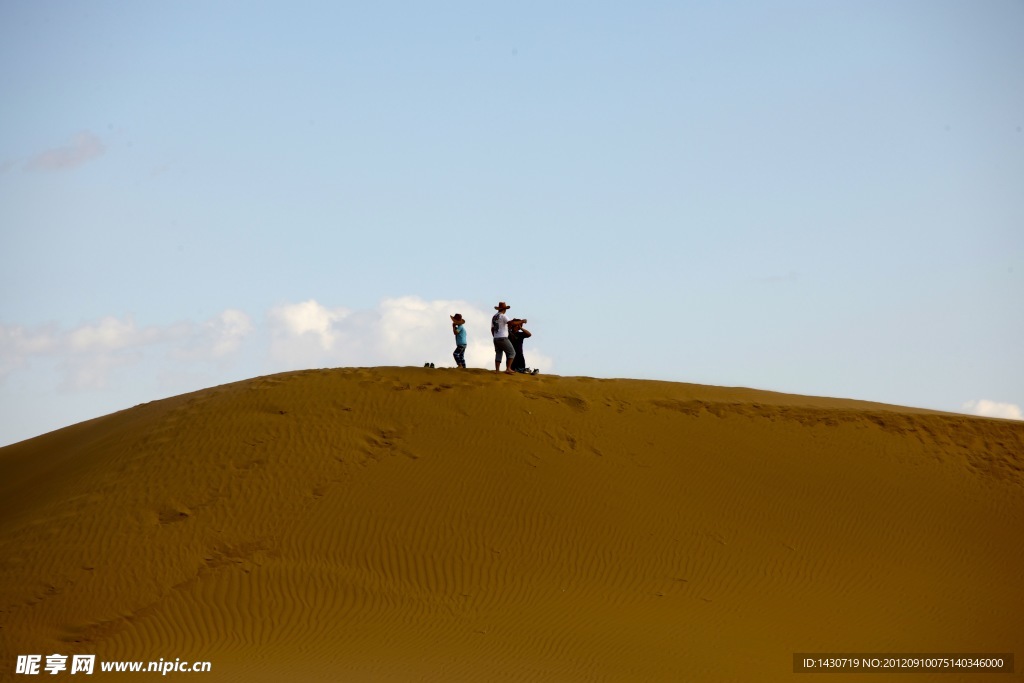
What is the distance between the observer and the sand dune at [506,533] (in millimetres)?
16359

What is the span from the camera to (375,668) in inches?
605

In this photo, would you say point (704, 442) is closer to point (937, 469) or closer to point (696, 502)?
point (696, 502)

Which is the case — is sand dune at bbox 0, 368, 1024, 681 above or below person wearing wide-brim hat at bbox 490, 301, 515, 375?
below

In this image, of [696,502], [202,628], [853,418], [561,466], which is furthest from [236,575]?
[853,418]

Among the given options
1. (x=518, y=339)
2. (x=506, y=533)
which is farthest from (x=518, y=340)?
(x=506, y=533)

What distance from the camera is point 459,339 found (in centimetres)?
2325

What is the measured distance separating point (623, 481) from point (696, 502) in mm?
1523

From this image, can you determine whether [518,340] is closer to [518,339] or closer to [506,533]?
[518,339]

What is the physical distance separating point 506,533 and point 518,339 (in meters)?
5.67

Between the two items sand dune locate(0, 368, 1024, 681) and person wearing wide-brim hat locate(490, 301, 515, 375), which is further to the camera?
person wearing wide-brim hat locate(490, 301, 515, 375)

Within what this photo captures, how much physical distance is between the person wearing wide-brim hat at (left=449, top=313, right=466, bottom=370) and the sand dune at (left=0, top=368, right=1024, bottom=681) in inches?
14.9

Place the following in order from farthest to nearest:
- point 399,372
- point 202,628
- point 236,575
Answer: point 399,372 < point 236,575 < point 202,628

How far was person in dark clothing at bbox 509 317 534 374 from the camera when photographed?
903 inches

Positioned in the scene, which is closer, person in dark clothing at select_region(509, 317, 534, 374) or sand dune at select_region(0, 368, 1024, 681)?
sand dune at select_region(0, 368, 1024, 681)
